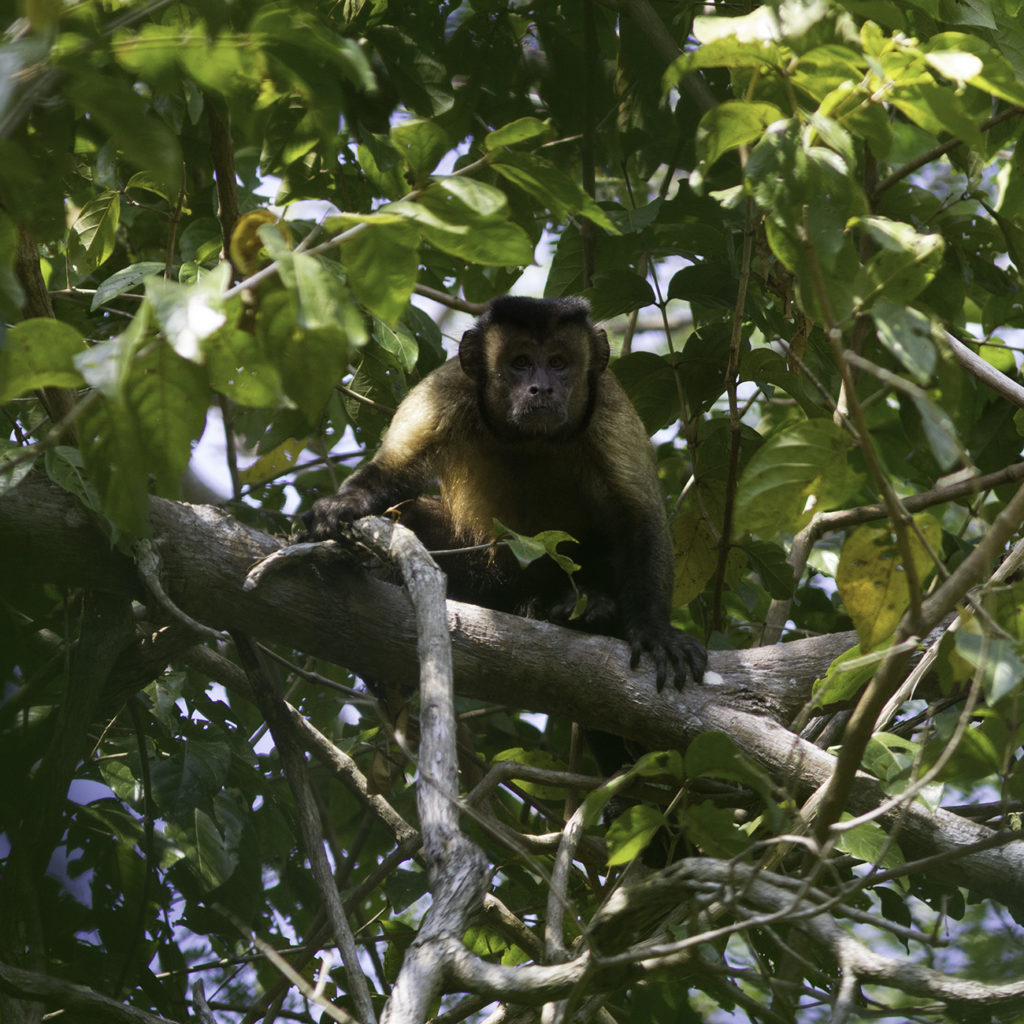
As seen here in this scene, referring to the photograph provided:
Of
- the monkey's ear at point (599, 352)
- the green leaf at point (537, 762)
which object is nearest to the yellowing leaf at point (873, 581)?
the green leaf at point (537, 762)

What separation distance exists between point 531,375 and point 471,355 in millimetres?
284

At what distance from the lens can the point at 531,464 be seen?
4.57m

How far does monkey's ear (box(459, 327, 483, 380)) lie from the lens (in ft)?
15.1

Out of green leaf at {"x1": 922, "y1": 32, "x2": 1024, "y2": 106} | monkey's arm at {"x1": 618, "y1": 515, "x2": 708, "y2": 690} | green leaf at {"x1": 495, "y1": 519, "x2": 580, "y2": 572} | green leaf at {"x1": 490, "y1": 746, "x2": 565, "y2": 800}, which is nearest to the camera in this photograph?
green leaf at {"x1": 922, "y1": 32, "x2": 1024, "y2": 106}

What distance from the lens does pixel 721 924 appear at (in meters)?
3.33

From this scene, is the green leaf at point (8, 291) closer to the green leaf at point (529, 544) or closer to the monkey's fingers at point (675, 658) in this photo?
the green leaf at point (529, 544)

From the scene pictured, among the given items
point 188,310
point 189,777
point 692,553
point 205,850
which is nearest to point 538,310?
point 692,553

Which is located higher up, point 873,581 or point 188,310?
point 188,310

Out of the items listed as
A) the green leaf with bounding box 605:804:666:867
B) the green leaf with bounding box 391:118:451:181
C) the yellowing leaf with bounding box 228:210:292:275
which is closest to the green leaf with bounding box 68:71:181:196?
the yellowing leaf with bounding box 228:210:292:275

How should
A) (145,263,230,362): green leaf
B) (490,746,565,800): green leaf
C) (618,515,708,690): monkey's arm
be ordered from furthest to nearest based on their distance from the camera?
(490,746,565,800): green leaf < (618,515,708,690): monkey's arm < (145,263,230,362): green leaf

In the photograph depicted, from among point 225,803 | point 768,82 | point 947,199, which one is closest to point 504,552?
point 225,803

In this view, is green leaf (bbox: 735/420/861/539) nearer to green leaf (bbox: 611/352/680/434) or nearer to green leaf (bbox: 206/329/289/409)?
green leaf (bbox: 206/329/289/409)

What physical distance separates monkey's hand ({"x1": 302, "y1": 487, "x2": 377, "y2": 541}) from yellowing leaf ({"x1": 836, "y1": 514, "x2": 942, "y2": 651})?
1.59 meters

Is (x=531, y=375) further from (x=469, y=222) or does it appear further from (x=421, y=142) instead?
(x=469, y=222)
